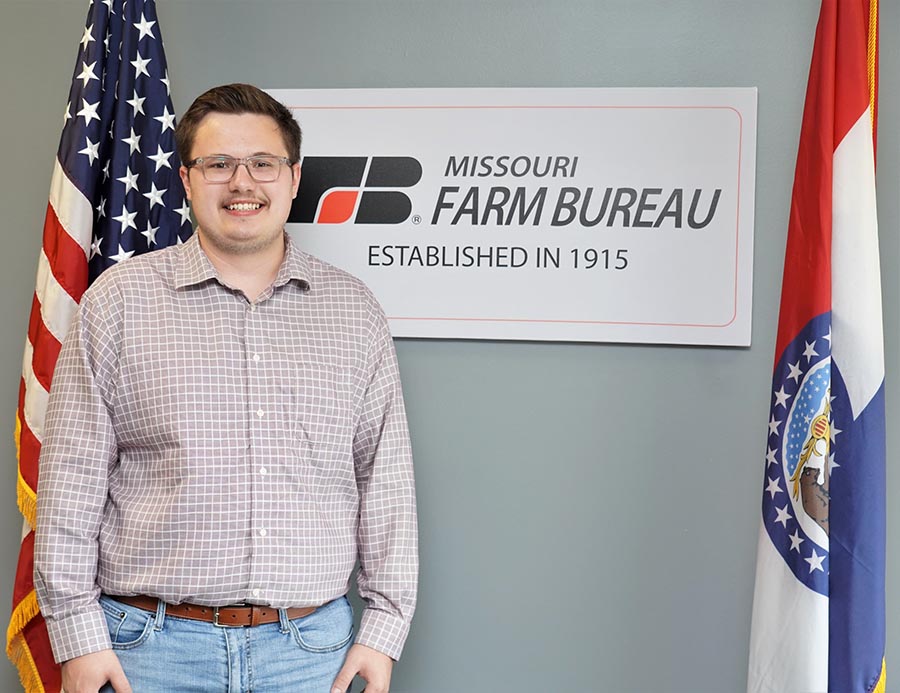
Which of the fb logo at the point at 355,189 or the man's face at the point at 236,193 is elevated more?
the fb logo at the point at 355,189

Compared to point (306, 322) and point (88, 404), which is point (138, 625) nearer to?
point (88, 404)

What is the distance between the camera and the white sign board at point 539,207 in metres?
2.23

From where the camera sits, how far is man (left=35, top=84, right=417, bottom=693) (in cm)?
A: 171

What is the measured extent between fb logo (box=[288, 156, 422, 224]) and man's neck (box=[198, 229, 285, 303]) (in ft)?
1.47

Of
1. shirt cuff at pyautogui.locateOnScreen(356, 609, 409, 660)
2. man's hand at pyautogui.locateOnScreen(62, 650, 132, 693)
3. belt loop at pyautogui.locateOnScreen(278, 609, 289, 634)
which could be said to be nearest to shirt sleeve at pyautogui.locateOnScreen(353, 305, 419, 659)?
shirt cuff at pyautogui.locateOnScreen(356, 609, 409, 660)

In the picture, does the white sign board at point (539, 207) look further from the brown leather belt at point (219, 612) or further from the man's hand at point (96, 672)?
the man's hand at point (96, 672)

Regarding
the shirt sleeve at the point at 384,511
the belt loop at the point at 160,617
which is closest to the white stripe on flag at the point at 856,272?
the shirt sleeve at the point at 384,511

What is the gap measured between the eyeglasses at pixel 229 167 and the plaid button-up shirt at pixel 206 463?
136 mm

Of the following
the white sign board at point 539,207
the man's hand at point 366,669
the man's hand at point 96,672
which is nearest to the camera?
the man's hand at point 96,672

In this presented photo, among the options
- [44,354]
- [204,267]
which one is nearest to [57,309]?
[44,354]

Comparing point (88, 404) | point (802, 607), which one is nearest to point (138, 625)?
point (88, 404)

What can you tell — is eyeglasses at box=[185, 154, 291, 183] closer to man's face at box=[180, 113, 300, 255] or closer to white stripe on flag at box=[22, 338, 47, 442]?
man's face at box=[180, 113, 300, 255]

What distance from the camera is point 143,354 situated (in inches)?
69.6

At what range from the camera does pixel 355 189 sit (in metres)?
2.33
